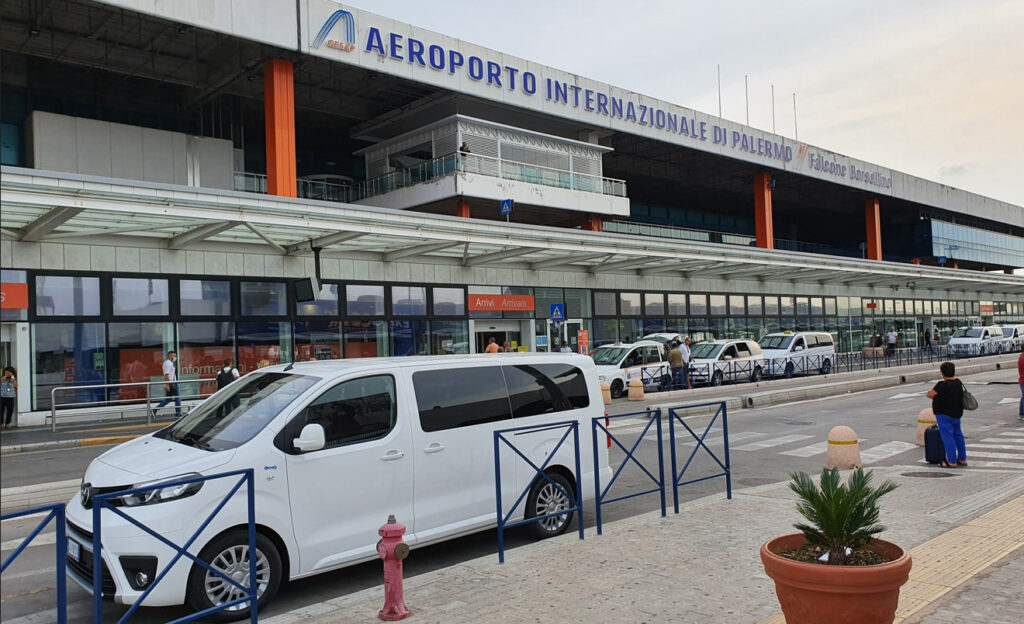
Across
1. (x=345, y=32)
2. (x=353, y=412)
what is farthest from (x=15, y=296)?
(x=353, y=412)

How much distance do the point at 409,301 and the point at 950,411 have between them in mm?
18916

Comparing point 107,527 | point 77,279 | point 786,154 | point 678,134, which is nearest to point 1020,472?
point 107,527

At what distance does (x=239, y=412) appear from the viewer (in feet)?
21.6

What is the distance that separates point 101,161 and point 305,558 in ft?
89.9

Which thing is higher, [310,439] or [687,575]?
[310,439]

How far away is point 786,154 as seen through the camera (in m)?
47.4

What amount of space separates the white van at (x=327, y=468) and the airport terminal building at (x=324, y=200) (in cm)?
1178

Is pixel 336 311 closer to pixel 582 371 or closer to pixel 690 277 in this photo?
pixel 582 371

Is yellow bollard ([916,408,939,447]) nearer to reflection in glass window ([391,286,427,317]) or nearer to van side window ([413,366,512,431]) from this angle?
van side window ([413,366,512,431])

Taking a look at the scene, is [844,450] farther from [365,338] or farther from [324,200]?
[324,200]

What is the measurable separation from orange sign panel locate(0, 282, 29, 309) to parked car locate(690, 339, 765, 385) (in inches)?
814

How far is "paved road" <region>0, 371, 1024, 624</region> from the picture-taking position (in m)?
6.40

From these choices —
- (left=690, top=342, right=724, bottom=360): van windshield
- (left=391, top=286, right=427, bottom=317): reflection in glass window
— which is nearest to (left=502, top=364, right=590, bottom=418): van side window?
(left=391, top=286, right=427, bottom=317): reflection in glass window

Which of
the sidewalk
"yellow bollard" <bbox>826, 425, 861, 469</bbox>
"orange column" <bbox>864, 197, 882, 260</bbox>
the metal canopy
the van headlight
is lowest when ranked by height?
the sidewalk
